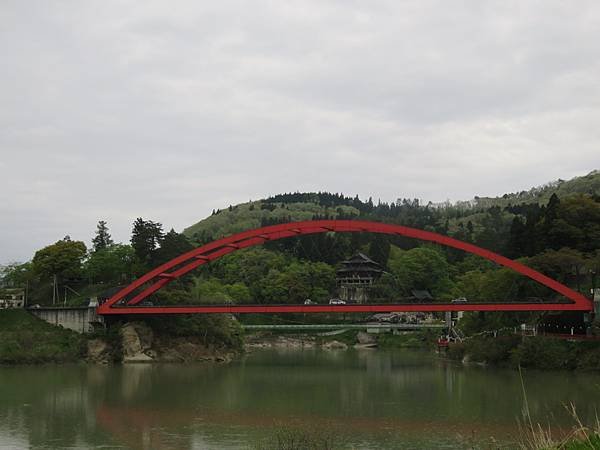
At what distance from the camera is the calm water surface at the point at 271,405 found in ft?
53.9

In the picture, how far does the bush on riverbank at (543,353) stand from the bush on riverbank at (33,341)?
2408 cm

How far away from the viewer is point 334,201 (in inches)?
6806

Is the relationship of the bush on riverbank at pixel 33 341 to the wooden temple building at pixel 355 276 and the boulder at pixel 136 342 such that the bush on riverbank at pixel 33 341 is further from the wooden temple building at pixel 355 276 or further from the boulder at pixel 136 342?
the wooden temple building at pixel 355 276

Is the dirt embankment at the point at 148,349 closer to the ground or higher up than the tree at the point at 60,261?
closer to the ground

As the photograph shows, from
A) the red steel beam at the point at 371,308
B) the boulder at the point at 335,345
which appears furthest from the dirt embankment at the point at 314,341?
the red steel beam at the point at 371,308

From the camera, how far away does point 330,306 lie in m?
36.4

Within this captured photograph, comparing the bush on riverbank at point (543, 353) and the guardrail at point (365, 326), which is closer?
the bush on riverbank at point (543, 353)

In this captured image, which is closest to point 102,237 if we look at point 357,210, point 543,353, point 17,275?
point 17,275

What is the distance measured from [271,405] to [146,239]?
3197 centimetres

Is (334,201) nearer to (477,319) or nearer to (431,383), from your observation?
(477,319)

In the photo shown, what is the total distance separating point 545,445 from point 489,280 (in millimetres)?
39112

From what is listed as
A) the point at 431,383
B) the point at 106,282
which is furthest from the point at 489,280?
the point at 106,282

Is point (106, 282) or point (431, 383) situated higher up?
point (106, 282)

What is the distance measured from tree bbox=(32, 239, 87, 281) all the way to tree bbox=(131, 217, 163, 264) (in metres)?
4.70
